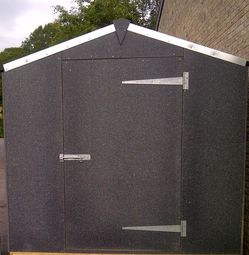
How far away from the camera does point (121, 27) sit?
145 inches

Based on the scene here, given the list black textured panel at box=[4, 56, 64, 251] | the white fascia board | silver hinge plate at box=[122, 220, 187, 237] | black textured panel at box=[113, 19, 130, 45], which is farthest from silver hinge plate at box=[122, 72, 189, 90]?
silver hinge plate at box=[122, 220, 187, 237]

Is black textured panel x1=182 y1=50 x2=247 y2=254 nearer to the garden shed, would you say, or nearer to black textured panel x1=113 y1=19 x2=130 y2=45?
the garden shed

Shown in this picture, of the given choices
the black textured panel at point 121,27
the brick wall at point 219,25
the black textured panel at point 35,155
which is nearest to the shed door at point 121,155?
the black textured panel at point 35,155

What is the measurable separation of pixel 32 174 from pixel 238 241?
253 centimetres

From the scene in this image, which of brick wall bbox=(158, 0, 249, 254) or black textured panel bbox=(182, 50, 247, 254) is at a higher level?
brick wall bbox=(158, 0, 249, 254)

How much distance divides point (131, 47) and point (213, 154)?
5.02 feet

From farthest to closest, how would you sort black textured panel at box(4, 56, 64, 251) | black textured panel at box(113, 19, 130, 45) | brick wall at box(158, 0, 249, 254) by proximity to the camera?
brick wall at box(158, 0, 249, 254) → black textured panel at box(4, 56, 64, 251) → black textured panel at box(113, 19, 130, 45)

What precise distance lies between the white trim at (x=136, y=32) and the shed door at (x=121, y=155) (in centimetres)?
20

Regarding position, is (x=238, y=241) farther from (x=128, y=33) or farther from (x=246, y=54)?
(x=128, y=33)

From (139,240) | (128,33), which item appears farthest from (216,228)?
(128,33)

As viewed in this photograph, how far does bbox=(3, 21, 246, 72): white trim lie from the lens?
3.69m

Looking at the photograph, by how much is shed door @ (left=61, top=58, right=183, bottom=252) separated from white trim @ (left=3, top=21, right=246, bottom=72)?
197mm

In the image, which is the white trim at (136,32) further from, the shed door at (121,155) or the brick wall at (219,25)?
the brick wall at (219,25)

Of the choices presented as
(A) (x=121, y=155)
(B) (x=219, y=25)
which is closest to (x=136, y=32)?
(A) (x=121, y=155)
